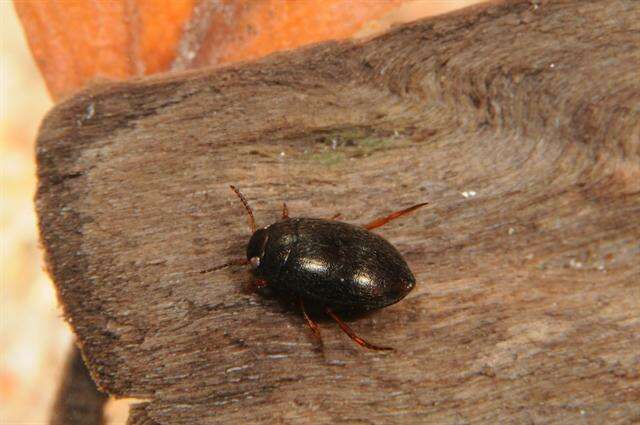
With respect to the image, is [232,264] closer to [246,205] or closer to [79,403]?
[246,205]

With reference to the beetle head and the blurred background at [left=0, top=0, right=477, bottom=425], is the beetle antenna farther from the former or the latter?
the blurred background at [left=0, top=0, right=477, bottom=425]

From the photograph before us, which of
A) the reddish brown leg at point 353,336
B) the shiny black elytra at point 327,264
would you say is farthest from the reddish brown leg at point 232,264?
the reddish brown leg at point 353,336

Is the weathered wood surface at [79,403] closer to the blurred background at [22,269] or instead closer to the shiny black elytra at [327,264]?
the blurred background at [22,269]

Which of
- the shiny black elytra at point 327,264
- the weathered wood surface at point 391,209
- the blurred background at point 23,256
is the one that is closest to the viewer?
the weathered wood surface at point 391,209

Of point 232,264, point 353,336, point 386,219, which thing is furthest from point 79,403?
point 386,219

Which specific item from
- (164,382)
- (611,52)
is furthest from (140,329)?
(611,52)

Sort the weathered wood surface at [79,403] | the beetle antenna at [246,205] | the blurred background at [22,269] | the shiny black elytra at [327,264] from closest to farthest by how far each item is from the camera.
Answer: the shiny black elytra at [327,264], the beetle antenna at [246,205], the weathered wood surface at [79,403], the blurred background at [22,269]

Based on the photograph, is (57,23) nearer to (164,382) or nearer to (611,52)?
(164,382)
